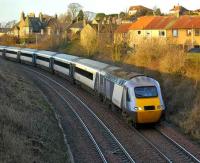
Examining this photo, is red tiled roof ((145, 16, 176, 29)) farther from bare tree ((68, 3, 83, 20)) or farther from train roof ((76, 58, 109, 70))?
bare tree ((68, 3, 83, 20))

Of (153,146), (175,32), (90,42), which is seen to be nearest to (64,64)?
(90,42)

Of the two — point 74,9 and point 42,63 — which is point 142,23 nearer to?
point 42,63

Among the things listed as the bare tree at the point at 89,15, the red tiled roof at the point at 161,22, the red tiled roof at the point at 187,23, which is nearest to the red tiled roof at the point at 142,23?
the red tiled roof at the point at 161,22

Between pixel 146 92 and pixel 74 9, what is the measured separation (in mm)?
110693

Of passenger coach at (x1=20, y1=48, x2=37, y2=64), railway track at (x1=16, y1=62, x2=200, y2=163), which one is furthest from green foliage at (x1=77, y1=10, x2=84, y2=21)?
railway track at (x1=16, y1=62, x2=200, y2=163)

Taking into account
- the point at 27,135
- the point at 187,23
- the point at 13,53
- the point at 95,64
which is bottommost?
the point at 27,135

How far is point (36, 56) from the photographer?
5547 centimetres

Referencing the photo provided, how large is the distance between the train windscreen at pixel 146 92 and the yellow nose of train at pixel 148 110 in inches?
10.8

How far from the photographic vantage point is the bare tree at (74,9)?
128375 mm

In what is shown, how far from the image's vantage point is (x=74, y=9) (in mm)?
129625

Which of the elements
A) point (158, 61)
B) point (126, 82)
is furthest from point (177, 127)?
point (158, 61)

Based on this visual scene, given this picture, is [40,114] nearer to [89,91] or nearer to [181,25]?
[89,91]

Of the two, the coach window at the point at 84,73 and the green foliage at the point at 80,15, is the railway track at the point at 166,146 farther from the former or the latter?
the green foliage at the point at 80,15

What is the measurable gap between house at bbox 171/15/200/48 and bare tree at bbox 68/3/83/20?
71.6 m
